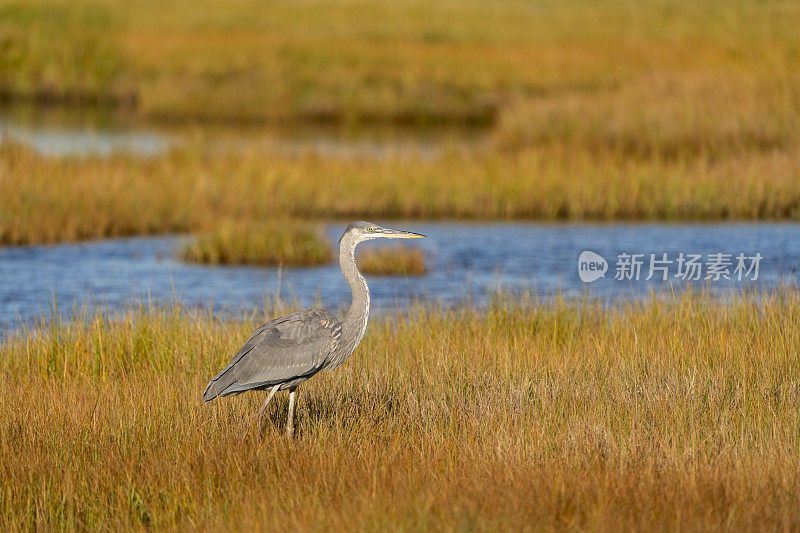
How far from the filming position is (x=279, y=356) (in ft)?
18.9

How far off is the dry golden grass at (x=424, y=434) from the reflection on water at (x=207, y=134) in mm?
13842

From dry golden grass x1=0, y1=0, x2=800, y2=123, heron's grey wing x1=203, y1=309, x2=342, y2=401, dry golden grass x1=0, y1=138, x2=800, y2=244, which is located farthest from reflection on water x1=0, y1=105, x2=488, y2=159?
heron's grey wing x1=203, y1=309, x2=342, y2=401

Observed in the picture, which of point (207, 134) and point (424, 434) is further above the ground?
point (207, 134)

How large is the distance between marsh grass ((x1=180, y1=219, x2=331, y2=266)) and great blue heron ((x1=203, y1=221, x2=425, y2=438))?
8.71 metres

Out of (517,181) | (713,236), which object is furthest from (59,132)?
(713,236)

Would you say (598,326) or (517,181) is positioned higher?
(517,181)

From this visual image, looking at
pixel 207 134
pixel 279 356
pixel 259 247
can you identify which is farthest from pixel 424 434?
pixel 207 134

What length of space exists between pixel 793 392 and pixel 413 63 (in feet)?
103

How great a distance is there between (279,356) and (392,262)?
867cm

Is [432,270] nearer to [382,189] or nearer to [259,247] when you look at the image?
[259,247]

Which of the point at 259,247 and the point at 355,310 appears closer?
the point at 355,310

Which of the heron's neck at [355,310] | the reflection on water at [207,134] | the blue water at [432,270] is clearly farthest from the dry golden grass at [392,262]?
the heron's neck at [355,310]

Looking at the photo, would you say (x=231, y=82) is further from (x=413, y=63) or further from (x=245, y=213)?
(x=245, y=213)

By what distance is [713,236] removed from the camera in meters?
16.3
